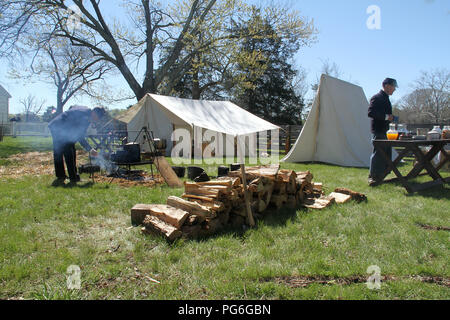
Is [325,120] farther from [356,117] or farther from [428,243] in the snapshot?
[428,243]

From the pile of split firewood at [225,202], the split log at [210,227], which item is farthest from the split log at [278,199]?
the split log at [210,227]

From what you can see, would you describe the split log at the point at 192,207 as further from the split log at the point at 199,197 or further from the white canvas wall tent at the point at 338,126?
the white canvas wall tent at the point at 338,126

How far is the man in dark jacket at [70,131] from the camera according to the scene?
553cm

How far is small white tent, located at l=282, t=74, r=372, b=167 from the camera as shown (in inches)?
340

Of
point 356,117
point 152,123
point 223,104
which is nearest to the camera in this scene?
point 356,117

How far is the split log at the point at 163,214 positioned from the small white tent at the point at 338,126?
20.7ft

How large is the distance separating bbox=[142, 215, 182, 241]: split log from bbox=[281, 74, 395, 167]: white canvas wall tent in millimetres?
6510

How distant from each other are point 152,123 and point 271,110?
1245cm

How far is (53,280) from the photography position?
2.17m

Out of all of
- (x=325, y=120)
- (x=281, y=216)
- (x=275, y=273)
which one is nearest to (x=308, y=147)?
(x=325, y=120)

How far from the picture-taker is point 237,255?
2.61 m

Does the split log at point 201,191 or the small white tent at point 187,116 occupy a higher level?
the small white tent at point 187,116

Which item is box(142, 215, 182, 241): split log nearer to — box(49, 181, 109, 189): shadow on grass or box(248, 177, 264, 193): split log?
box(248, 177, 264, 193): split log

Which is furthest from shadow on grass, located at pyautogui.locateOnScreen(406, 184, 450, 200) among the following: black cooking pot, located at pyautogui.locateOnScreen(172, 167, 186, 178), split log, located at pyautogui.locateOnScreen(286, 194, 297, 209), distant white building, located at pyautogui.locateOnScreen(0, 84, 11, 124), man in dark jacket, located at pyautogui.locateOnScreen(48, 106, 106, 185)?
distant white building, located at pyautogui.locateOnScreen(0, 84, 11, 124)
